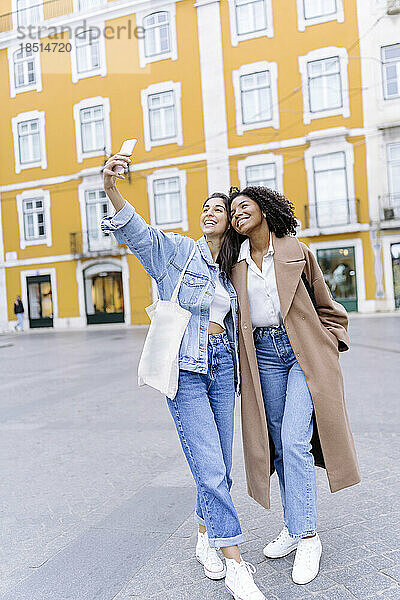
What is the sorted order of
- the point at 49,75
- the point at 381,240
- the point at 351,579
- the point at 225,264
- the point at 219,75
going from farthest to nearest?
the point at 49,75 < the point at 219,75 < the point at 381,240 < the point at 225,264 < the point at 351,579

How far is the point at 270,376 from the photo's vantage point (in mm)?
3170

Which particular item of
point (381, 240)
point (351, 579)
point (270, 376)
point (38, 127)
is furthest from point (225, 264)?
point (38, 127)

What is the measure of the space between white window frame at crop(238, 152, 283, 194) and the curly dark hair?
902 inches

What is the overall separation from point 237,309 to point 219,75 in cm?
2522

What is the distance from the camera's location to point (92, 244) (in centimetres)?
2888

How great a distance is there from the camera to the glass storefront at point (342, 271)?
25.2 m

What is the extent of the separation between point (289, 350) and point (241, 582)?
1065mm

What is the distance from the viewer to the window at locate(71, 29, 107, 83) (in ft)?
94.2

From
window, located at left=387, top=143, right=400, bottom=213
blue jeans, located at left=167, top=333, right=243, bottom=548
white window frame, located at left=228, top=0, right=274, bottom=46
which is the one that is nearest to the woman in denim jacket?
blue jeans, located at left=167, top=333, right=243, bottom=548

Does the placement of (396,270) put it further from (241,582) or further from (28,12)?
(241,582)

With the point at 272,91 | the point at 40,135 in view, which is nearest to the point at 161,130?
the point at 272,91

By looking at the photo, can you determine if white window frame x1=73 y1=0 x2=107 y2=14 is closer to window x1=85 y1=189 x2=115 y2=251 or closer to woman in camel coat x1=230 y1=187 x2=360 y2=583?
window x1=85 y1=189 x2=115 y2=251

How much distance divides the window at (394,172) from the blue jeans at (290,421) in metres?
22.9

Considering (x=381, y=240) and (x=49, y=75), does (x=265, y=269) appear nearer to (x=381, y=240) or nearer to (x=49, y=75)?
(x=381, y=240)
